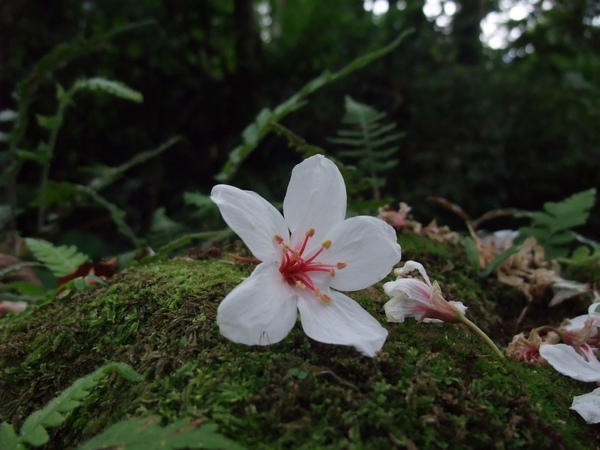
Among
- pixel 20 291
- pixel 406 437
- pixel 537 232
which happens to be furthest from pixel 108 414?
pixel 537 232

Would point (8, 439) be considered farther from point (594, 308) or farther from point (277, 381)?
point (594, 308)

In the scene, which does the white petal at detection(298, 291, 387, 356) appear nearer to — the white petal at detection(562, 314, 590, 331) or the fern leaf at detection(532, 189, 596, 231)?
the white petal at detection(562, 314, 590, 331)

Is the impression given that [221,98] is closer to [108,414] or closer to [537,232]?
[537,232]

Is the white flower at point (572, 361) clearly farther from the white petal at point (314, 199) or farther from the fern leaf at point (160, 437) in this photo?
the fern leaf at point (160, 437)

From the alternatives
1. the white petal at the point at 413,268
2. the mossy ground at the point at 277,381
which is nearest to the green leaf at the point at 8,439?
the mossy ground at the point at 277,381

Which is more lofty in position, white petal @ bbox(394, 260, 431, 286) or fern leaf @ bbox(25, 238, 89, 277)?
white petal @ bbox(394, 260, 431, 286)

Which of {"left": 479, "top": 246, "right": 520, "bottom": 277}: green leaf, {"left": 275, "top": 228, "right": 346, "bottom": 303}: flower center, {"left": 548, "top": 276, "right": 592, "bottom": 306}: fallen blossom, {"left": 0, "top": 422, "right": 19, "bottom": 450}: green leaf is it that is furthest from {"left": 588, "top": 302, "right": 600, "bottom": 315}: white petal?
{"left": 0, "top": 422, "right": 19, "bottom": 450}: green leaf
